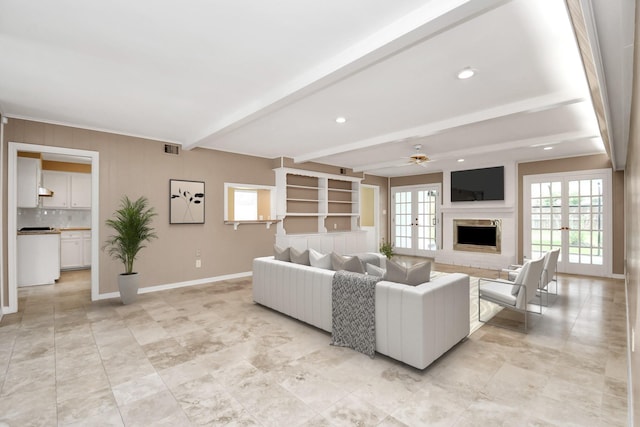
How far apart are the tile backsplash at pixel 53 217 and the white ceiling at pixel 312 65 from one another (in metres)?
3.76

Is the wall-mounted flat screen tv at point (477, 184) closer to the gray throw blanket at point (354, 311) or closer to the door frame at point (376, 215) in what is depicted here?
the door frame at point (376, 215)

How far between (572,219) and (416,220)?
3.75 meters

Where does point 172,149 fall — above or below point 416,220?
above

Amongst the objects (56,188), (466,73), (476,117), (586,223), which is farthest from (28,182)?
(586,223)

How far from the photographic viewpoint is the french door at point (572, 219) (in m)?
6.02

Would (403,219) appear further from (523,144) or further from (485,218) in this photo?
(523,144)

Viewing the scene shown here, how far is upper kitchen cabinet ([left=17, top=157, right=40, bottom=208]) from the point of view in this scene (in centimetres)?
530

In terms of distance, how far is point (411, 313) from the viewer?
8.11 ft

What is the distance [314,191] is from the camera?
7738 millimetres

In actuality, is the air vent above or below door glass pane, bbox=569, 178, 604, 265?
above

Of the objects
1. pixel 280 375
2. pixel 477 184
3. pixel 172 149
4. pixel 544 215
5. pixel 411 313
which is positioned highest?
pixel 172 149

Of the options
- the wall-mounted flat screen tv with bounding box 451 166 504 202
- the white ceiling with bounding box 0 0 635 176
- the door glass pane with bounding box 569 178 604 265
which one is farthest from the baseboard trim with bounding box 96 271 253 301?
the door glass pane with bounding box 569 178 604 265

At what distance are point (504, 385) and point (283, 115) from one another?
3697mm

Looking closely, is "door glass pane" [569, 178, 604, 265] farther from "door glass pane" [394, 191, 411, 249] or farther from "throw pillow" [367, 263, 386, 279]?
"throw pillow" [367, 263, 386, 279]
